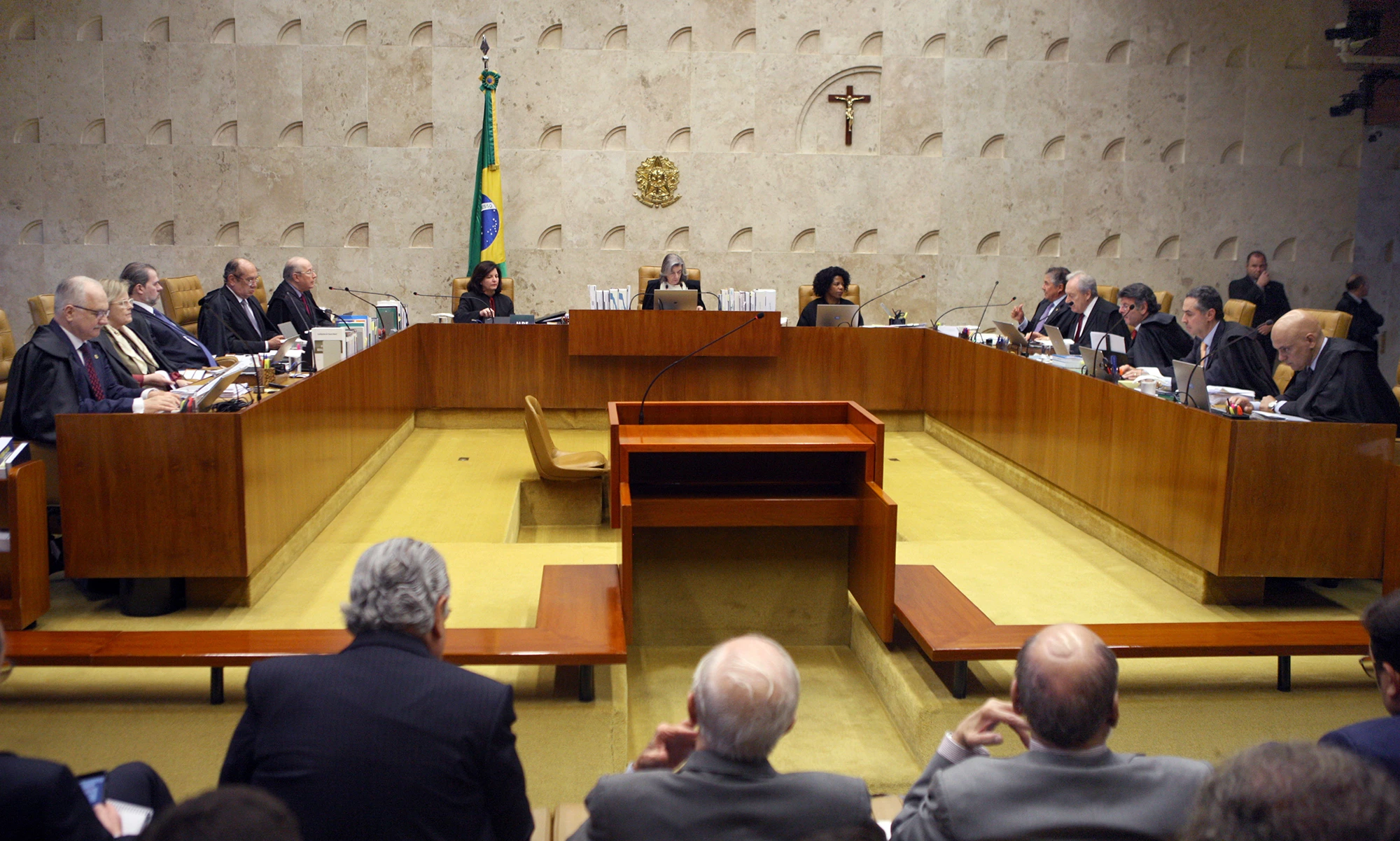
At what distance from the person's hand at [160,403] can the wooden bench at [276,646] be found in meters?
0.91

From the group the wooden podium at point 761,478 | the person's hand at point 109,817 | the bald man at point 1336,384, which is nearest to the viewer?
the person's hand at point 109,817

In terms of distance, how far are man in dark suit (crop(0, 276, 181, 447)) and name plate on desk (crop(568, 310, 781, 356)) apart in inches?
127

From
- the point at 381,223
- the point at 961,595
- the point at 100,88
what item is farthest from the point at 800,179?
the point at 961,595

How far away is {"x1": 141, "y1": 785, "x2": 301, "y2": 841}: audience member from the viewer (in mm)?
1147

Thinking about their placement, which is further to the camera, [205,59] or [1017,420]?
[205,59]

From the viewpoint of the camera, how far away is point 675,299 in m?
7.16

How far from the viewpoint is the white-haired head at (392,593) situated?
1891 millimetres

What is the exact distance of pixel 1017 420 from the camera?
238 inches

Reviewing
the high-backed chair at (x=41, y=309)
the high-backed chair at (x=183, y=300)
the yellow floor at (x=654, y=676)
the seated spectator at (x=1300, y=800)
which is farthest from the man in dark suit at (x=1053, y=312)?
the seated spectator at (x=1300, y=800)

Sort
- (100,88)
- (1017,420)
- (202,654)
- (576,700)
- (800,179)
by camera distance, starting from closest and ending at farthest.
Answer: (202,654) → (576,700) → (1017,420) → (100,88) → (800,179)

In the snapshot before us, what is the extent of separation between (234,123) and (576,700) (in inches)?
308

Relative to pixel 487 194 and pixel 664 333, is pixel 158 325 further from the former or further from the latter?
pixel 487 194

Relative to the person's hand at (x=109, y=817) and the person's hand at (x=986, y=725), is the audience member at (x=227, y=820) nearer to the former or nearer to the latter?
the person's hand at (x=109, y=817)

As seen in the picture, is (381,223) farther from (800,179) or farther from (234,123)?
(800,179)
